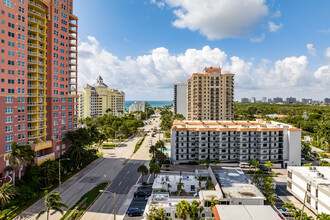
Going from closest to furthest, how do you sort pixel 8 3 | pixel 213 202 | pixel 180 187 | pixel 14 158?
pixel 213 202 → pixel 14 158 → pixel 180 187 → pixel 8 3

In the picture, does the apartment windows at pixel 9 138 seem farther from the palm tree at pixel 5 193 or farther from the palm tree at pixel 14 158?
the palm tree at pixel 5 193

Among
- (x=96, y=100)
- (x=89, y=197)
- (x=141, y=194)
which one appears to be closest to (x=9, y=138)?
(x=89, y=197)

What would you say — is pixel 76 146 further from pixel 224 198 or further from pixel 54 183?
pixel 224 198

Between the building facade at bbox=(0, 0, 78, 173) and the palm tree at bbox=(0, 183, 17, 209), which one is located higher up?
the building facade at bbox=(0, 0, 78, 173)

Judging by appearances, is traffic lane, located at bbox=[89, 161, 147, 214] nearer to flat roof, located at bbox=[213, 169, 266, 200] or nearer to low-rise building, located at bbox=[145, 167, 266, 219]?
low-rise building, located at bbox=[145, 167, 266, 219]

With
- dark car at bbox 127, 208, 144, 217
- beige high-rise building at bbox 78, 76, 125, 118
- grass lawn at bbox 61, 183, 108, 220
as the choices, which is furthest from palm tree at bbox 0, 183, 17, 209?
beige high-rise building at bbox 78, 76, 125, 118

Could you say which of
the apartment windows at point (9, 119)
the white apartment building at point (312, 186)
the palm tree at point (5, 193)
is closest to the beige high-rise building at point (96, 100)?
the apartment windows at point (9, 119)

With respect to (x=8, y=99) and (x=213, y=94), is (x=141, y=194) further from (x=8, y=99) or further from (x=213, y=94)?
(x=213, y=94)
